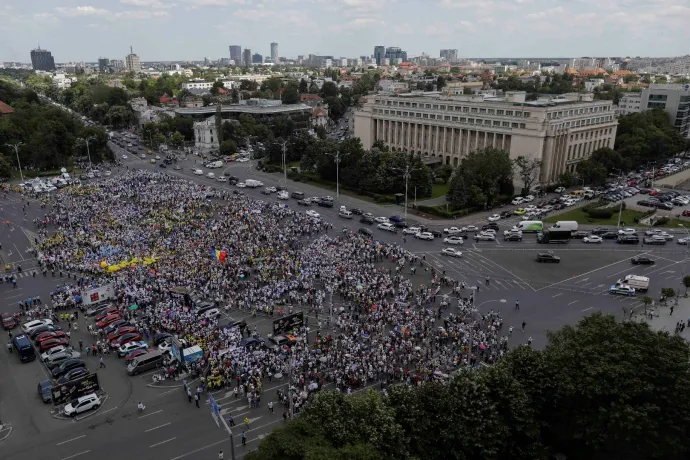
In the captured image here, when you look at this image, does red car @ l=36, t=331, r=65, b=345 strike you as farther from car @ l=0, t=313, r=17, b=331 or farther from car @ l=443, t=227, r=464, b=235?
car @ l=443, t=227, r=464, b=235

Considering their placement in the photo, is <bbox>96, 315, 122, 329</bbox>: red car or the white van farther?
the white van

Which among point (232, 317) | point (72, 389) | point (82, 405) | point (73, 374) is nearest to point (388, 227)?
point (232, 317)

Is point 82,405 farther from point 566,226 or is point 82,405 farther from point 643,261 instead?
point 566,226

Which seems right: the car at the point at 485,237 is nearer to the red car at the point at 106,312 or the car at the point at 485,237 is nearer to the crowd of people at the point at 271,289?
the crowd of people at the point at 271,289

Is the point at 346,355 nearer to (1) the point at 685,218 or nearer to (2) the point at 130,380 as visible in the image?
(2) the point at 130,380

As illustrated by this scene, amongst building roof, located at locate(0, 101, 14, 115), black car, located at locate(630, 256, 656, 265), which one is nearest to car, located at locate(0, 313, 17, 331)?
black car, located at locate(630, 256, 656, 265)

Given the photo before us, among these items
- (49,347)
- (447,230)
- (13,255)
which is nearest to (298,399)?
(49,347)
